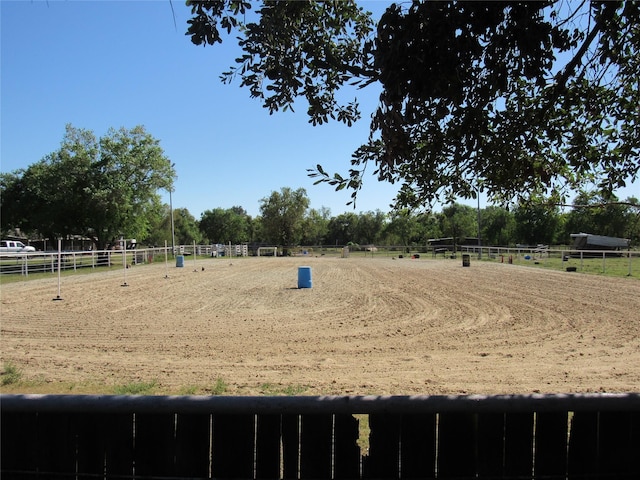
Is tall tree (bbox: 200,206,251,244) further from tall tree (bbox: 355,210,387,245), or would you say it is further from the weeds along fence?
the weeds along fence

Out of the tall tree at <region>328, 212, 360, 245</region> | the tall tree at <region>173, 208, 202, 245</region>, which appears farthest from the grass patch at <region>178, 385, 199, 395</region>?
the tall tree at <region>173, 208, 202, 245</region>

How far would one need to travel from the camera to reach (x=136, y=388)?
570 centimetres

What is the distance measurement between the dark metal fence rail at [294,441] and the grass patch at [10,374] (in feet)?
16.0

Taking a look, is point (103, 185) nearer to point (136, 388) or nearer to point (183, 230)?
point (136, 388)

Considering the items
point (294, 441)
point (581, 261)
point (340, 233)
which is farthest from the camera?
point (340, 233)

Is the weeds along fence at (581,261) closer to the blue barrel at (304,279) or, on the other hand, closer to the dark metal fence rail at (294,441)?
the blue barrel at (304,279)

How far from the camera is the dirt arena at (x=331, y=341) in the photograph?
6.18m

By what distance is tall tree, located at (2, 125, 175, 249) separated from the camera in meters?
38.4

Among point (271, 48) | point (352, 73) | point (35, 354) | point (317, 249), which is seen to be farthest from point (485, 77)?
point (317, 249)

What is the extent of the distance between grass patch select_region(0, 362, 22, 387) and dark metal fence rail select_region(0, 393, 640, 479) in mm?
4878

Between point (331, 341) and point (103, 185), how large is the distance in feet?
118

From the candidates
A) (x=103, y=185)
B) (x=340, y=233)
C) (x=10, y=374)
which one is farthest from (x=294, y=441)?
(x=340, y=233)

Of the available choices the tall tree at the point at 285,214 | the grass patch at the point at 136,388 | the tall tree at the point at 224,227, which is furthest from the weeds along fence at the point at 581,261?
the tall tree at the point at 224,227

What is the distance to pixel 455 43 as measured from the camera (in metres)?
2.61
